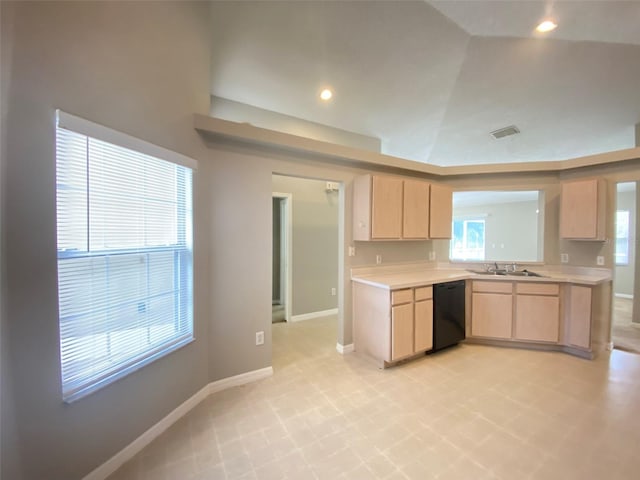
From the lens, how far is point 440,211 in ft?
11.7

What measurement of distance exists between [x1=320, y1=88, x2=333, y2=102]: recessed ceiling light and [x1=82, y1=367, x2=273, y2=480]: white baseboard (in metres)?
3.54

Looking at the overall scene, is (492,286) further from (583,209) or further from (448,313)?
(583,209)

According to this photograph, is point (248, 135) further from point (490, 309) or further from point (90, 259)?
point (490, 309)

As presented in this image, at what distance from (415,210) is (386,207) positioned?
483 mm

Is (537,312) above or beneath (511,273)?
beneath

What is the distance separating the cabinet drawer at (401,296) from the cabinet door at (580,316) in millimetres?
2015

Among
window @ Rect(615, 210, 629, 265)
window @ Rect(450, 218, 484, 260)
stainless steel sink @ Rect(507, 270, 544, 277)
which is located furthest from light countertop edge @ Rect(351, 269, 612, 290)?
window @ Rect(450, 218, 484, 260)

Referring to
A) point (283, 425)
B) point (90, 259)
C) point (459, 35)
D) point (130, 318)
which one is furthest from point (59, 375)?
point (459, 35)

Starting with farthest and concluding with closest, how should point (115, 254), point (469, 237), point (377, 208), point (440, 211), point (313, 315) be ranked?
point (469, 237) → point (313, 315) → point (440, 211) → point (377, 208) → point (115, 254)

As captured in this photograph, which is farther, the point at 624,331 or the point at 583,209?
the point at 624,331

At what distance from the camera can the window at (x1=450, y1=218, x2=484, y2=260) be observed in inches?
374

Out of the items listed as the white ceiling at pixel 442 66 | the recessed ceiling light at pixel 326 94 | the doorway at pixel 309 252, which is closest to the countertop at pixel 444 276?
the doorway at pixel 309 252

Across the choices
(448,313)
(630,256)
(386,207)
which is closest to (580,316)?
(448,313)

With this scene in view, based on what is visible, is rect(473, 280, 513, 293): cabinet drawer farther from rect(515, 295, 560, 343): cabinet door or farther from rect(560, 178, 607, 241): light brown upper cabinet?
rect(560, 178, 607, 241): light brown upper cabinet
